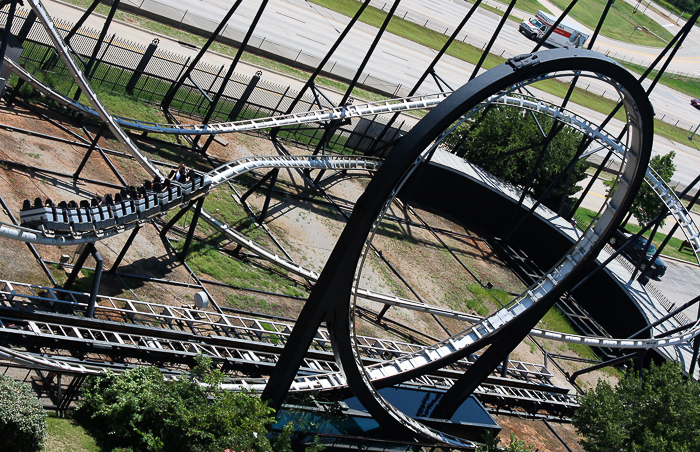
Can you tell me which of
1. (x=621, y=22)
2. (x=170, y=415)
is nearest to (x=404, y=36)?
(x=621, y=22)

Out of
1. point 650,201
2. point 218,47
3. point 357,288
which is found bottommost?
point 357,288

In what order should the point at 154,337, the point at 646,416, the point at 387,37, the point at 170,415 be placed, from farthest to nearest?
the point at 387,37
the point at 646,416
the point at 154,337
the point at 170,415

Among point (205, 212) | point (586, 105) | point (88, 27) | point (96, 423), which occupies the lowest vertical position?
point (96, 423)

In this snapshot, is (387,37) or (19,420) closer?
(19,420)

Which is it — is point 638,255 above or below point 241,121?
above

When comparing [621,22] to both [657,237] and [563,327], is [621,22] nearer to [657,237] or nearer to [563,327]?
[657,237]

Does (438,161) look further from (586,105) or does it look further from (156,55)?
(586,105)

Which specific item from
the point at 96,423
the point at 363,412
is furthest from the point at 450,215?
the point at 96,423
